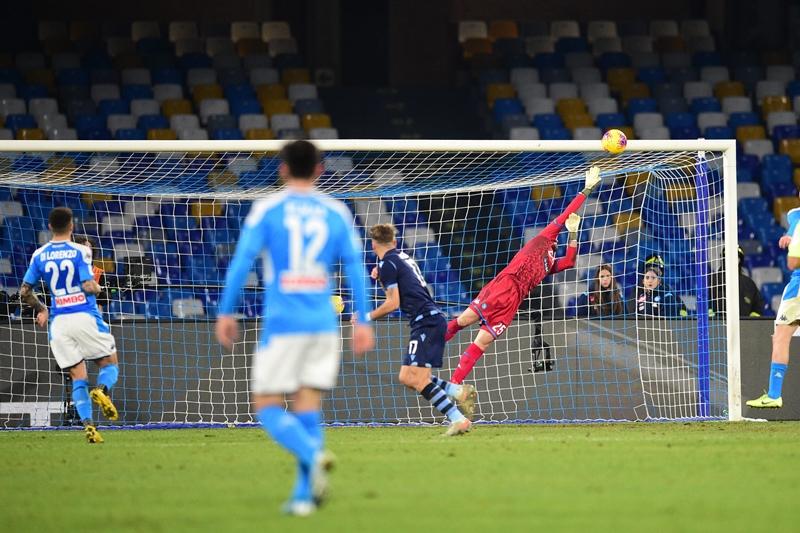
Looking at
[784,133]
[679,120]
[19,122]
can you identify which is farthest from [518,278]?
[784,133]

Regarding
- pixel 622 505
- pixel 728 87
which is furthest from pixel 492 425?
pixel 728 87

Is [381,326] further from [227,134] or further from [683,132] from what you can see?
[683,132]

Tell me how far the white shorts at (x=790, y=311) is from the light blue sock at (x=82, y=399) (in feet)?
19.5

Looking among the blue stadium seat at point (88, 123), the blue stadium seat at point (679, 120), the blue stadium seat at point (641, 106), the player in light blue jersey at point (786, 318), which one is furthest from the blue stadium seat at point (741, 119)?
the blue stadium seat at point (88, 123)

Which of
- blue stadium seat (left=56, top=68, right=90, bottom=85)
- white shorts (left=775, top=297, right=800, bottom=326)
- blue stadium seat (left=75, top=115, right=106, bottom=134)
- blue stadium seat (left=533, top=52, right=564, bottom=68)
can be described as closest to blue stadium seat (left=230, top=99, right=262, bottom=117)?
blue stadium seat (left=75, top=115, right=106, bottom=134)

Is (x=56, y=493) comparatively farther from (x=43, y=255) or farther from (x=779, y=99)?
(x=779, y=99)

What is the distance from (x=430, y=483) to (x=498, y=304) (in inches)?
194

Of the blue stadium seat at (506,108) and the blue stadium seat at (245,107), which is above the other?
the blue stadium seat at (245,107)

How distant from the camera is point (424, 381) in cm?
1059

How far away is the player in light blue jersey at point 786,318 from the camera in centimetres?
1112

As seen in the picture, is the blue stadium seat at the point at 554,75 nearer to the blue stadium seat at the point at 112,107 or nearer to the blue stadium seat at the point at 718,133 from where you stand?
the blue stadium seat at the point at 718,133

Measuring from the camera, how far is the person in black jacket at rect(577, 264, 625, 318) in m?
13.3

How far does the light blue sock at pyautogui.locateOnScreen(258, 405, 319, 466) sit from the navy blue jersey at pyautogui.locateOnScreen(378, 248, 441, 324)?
171 inches

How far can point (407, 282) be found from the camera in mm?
10609
